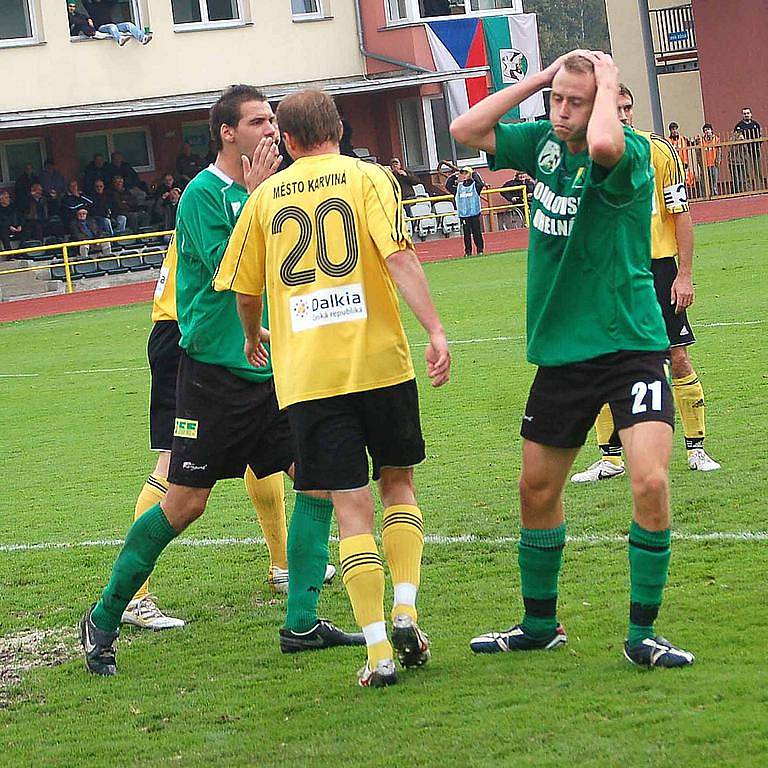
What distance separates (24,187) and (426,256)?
9.73m

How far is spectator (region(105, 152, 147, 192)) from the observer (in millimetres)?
35781

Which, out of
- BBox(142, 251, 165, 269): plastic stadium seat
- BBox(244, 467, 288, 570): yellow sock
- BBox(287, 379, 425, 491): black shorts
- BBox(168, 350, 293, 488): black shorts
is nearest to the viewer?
BBox(287, 379, 425, 491): black shorts

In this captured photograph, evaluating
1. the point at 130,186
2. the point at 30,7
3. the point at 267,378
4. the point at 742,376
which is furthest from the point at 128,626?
the point at 30,7

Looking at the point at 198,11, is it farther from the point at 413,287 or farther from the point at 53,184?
the point at 413,287

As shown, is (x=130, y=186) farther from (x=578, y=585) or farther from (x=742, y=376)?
(x=578, y=585)

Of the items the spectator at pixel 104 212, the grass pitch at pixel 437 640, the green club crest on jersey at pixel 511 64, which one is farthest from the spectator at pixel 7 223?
the grass pitch at pixel 437 640

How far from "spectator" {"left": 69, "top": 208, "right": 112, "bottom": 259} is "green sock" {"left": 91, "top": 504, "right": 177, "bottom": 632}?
2773 cm

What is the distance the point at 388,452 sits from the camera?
17.3 feet

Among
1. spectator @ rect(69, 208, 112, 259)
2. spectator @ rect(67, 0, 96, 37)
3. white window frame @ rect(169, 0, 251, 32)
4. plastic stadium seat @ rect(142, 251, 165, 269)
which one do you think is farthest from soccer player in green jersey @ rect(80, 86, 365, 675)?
white window frame @ rect(169, 0, 251, 32)

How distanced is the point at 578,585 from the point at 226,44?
3514 cm

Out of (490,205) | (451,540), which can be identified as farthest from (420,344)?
(490,205)

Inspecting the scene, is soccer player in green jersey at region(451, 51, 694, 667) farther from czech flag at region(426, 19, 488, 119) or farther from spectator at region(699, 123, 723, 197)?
czech flag at region(426, 19, 488, 119)

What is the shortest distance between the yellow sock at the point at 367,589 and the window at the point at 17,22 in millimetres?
34263

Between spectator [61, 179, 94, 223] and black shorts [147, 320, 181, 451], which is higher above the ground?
spectator [61, 179, 94, 223]
